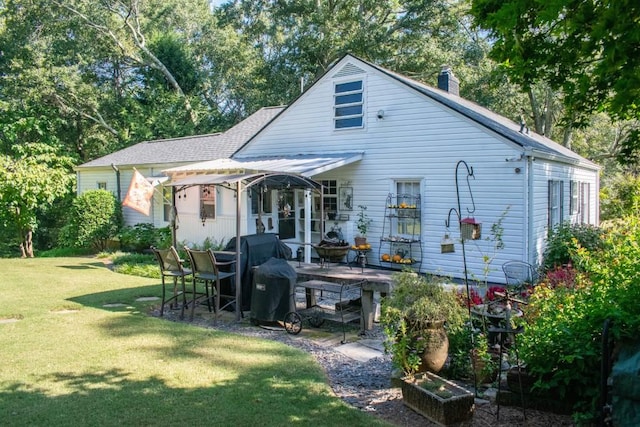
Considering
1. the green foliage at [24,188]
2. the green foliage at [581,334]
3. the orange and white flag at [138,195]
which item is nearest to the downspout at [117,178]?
the green foliage at [24,188]

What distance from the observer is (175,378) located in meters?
5.30

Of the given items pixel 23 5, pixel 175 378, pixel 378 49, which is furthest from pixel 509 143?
pixel 23 5

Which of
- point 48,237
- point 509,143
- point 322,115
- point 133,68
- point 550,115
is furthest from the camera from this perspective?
point 133,68

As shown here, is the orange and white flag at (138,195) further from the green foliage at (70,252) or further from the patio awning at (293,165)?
the green foliage at (70,252)

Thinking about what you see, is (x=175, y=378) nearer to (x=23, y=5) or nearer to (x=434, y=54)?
(x=434, y=54)

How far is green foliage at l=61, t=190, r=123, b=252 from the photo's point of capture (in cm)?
1875

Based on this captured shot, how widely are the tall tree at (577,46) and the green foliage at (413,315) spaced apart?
2389 mm

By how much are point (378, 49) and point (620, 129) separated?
18.0 meters

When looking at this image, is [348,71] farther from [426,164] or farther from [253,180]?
[253,180]

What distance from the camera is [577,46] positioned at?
451 cm

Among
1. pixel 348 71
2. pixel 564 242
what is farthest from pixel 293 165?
pixel 564 242

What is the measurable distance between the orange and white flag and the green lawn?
4895 millimetres

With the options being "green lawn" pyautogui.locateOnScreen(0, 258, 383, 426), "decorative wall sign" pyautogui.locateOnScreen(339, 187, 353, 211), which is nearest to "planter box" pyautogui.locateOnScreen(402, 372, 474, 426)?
"green lawn" pyautogui.locateOnScreen(0, 258, 383, 426)

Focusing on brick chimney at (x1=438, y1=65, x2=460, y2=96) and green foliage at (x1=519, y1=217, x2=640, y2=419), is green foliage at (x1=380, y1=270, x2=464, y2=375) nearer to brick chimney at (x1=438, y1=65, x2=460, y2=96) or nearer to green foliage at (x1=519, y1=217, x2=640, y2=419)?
green foliage at (x1=519, y1=217, x2=640, y2=419)
